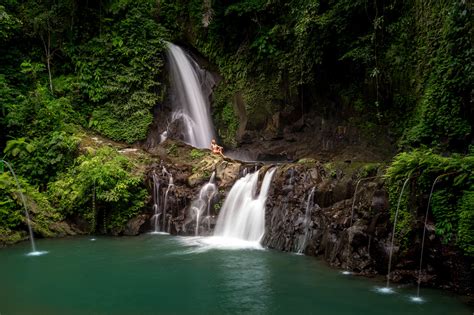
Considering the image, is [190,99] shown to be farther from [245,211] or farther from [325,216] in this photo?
[325,216]

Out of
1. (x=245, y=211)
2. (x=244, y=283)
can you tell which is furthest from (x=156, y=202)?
(x=244, y=283)

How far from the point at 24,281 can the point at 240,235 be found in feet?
18.8

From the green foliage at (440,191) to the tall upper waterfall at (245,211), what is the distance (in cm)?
411

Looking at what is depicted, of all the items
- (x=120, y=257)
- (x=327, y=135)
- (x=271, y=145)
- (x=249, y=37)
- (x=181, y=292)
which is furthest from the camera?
(x=249, y=37)

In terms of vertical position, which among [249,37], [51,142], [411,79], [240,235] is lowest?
[240,235]

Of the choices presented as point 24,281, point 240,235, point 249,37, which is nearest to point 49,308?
point 24,281

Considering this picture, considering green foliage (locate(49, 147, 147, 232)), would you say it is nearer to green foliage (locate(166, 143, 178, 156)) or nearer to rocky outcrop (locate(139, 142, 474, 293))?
rocky outcrop (locate(139, 142, 474, 293))

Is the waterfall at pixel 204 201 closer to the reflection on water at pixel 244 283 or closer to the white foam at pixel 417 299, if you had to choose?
the reflection on water at pixel 244 283

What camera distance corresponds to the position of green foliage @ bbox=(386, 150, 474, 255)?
295 inches

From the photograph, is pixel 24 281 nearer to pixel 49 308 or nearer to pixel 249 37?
pixel 49 308

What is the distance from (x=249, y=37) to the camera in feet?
58.7

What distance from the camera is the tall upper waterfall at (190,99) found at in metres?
18.1

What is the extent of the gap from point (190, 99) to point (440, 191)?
41.4 ft

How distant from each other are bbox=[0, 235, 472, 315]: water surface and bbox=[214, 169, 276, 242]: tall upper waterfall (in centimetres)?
80
